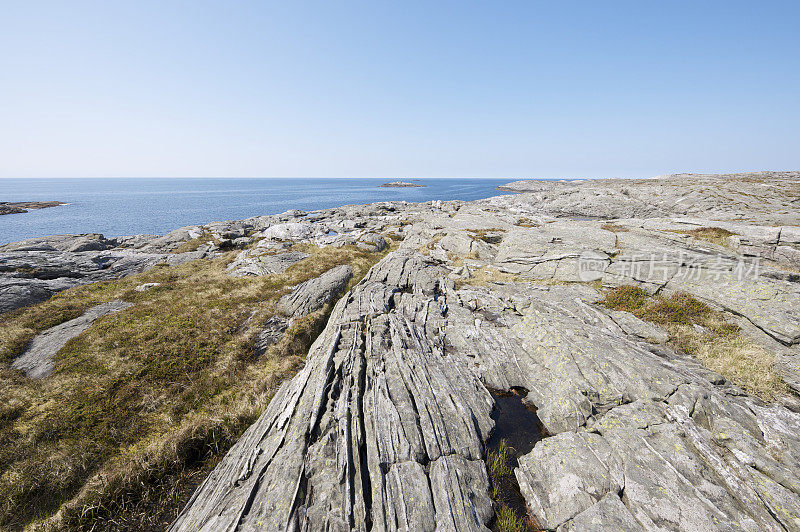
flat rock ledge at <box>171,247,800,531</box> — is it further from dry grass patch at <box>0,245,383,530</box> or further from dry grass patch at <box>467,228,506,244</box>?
dry grass patch at <box>467,228,506,244</box>

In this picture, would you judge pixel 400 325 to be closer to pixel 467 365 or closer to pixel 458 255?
pixel 467 365

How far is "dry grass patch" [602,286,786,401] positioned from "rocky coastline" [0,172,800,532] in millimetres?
93

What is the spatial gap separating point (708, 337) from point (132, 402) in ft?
103

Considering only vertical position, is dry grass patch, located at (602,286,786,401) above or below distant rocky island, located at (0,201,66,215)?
below

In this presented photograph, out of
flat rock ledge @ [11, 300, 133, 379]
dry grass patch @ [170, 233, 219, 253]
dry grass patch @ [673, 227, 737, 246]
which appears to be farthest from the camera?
dry grass patch @ [170, 233, 219, 253]

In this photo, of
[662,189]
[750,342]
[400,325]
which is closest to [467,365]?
[400,325]

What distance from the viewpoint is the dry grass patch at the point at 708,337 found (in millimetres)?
11898

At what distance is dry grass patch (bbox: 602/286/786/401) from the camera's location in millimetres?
11898

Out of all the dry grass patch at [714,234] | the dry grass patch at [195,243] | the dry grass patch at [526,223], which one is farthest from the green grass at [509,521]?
the dry grass patch at [195,243]

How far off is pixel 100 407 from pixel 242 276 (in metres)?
18.6

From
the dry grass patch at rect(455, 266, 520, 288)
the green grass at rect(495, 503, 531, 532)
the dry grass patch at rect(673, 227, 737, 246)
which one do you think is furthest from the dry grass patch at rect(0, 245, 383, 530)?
the dry grass patch at rect(673, 227, 737, 246)

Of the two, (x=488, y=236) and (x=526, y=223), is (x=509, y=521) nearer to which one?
(x=488, y=236)

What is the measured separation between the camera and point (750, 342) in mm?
14055

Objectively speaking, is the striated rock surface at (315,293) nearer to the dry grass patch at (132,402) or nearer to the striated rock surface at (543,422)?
the dry grass patch at (132,402)
